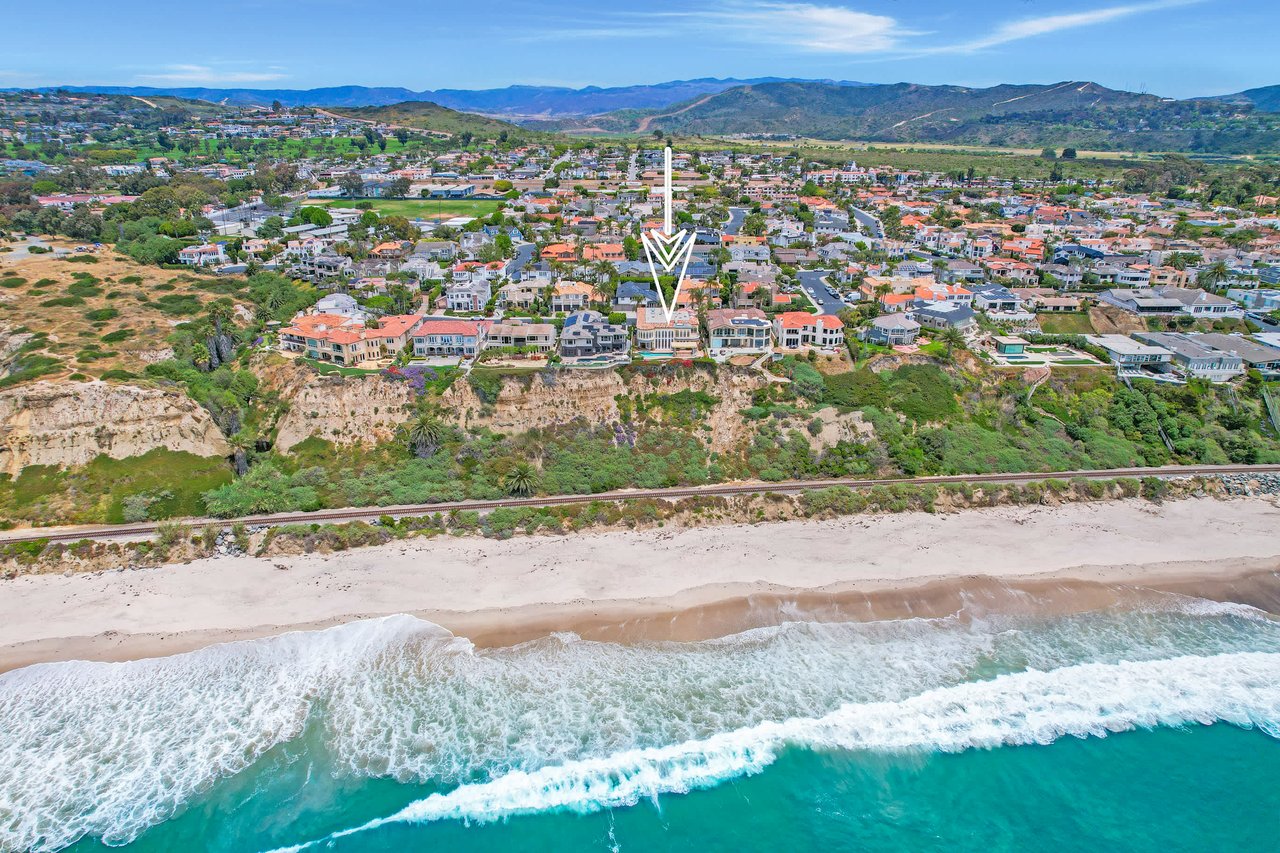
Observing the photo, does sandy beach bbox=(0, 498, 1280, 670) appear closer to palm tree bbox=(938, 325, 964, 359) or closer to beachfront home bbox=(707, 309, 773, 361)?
beachfront home bbox=(707, 309, 773, 361)

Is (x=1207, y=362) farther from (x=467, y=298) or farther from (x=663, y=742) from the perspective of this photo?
(x=467, y=298)

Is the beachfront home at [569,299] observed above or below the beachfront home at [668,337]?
above

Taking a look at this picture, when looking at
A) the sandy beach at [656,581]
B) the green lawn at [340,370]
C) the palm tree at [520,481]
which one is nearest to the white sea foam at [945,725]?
the sandy beach at [656,581]

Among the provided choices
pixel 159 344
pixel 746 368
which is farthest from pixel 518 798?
pixel 159 344

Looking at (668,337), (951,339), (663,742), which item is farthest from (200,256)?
(951,339)

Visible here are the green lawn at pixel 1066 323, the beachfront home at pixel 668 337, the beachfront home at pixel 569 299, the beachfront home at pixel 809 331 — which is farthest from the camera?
the green lawn at pixel 1066 323

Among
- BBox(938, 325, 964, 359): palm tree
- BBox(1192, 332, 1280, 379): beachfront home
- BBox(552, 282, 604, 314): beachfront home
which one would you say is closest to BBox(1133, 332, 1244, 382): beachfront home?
BBox(1192, 332, 1280, 379): beachfront home

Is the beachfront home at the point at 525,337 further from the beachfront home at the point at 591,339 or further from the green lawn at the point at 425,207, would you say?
the green lawn at the point at 425,207

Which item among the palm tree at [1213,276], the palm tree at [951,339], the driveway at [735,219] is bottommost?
the palm tree at [951,339]
